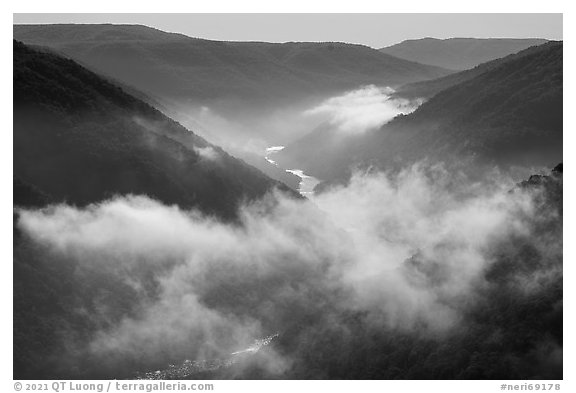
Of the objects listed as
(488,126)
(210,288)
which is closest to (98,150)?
(210,288)

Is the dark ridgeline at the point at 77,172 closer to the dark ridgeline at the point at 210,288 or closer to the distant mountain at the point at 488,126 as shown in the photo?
the dark ridgeline at the point at 210,288

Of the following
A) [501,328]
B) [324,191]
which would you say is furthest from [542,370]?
[324,191]

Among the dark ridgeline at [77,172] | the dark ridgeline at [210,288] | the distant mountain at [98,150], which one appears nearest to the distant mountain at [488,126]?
the dark ridgeline at [210,288]

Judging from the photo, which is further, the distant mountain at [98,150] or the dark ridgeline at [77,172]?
the distant mountain at [98,150]

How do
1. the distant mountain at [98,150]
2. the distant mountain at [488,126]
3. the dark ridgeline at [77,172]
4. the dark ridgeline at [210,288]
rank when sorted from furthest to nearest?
1. the distant mountain at [488,126]
2. the distant mountain at [98,150]
3. the dark ridgeline at [77,172]
4. the dark ridgeline at [210,288]

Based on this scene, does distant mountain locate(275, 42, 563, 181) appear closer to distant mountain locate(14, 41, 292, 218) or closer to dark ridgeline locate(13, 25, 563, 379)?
dark ridgeline locate(13, 25, 563, 379)

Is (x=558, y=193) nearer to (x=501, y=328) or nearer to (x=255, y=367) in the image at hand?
(x=501, y=328)

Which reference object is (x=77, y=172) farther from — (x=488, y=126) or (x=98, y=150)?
(x=488, y=126)
